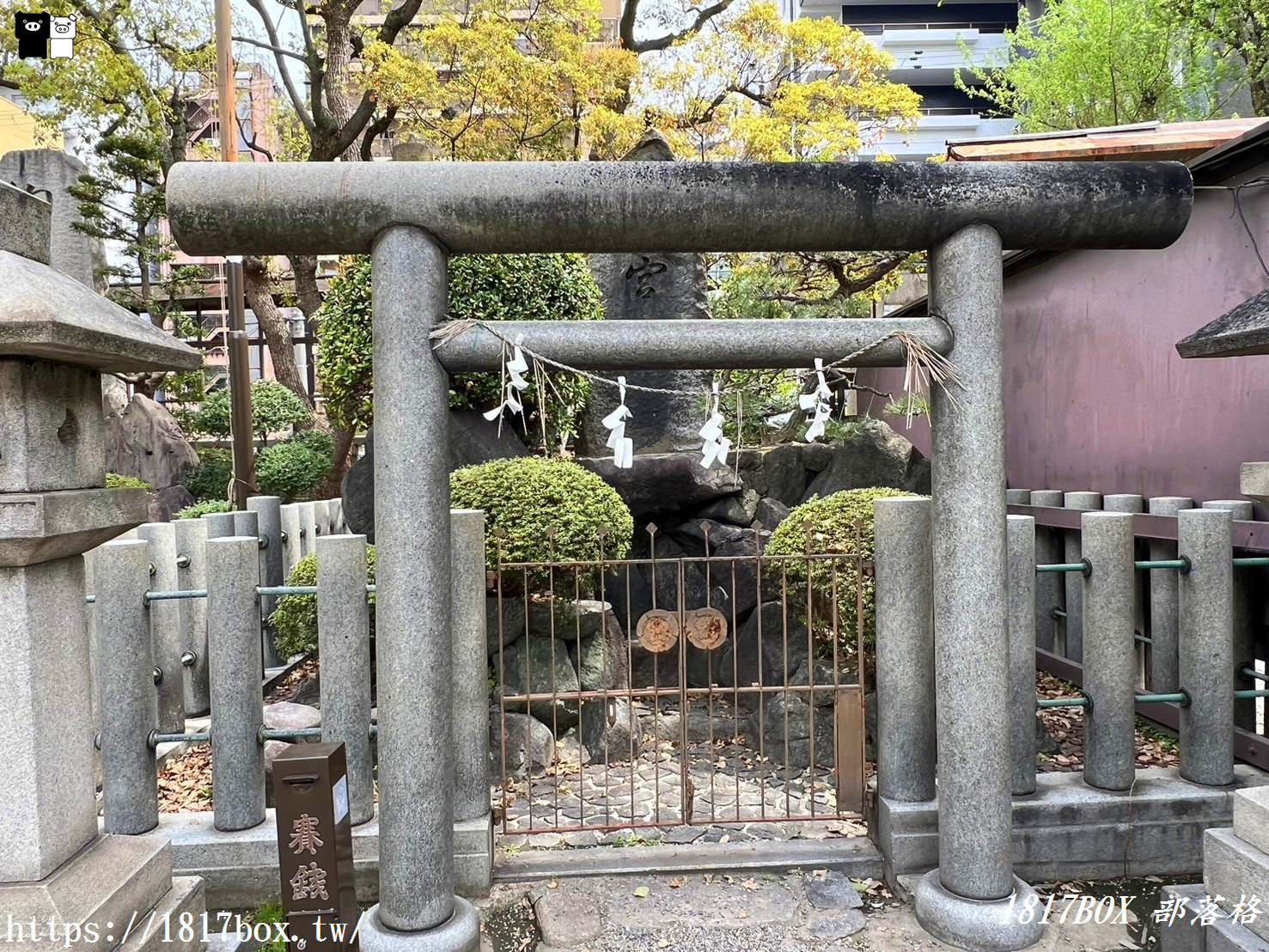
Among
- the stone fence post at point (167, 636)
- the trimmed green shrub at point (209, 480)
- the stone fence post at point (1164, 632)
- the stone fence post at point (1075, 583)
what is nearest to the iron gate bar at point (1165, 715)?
the stone fence post at point (1075, 583)

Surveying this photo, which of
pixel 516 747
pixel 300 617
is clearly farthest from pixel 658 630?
pixel 300 617

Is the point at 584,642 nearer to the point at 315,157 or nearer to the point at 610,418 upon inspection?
the point at 610,418

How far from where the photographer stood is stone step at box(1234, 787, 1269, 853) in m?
2.86

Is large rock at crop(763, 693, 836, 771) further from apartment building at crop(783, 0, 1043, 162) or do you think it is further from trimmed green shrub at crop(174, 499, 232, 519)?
apartment building at crop(783, 0, 1043, 162)

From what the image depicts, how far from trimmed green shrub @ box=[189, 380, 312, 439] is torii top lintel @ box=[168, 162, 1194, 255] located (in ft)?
41.0

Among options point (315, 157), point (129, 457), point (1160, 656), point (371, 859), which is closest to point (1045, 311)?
point (1160, 656)

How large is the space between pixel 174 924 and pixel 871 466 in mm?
7735

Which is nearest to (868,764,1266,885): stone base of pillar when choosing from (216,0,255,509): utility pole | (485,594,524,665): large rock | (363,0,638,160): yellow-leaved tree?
(485,594,524,665): large rock

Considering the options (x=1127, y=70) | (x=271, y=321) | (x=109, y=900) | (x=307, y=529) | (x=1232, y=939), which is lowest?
(x=1232, y=939)

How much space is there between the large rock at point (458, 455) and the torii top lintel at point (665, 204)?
4262 millimetres

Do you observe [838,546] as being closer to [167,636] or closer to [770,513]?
[770,513]

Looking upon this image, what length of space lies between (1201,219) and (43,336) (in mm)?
7650

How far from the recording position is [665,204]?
346 centimetres

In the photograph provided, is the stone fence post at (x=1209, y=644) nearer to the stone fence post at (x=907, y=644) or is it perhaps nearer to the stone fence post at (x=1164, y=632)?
the stone fence post at (x=1164, y=632)
